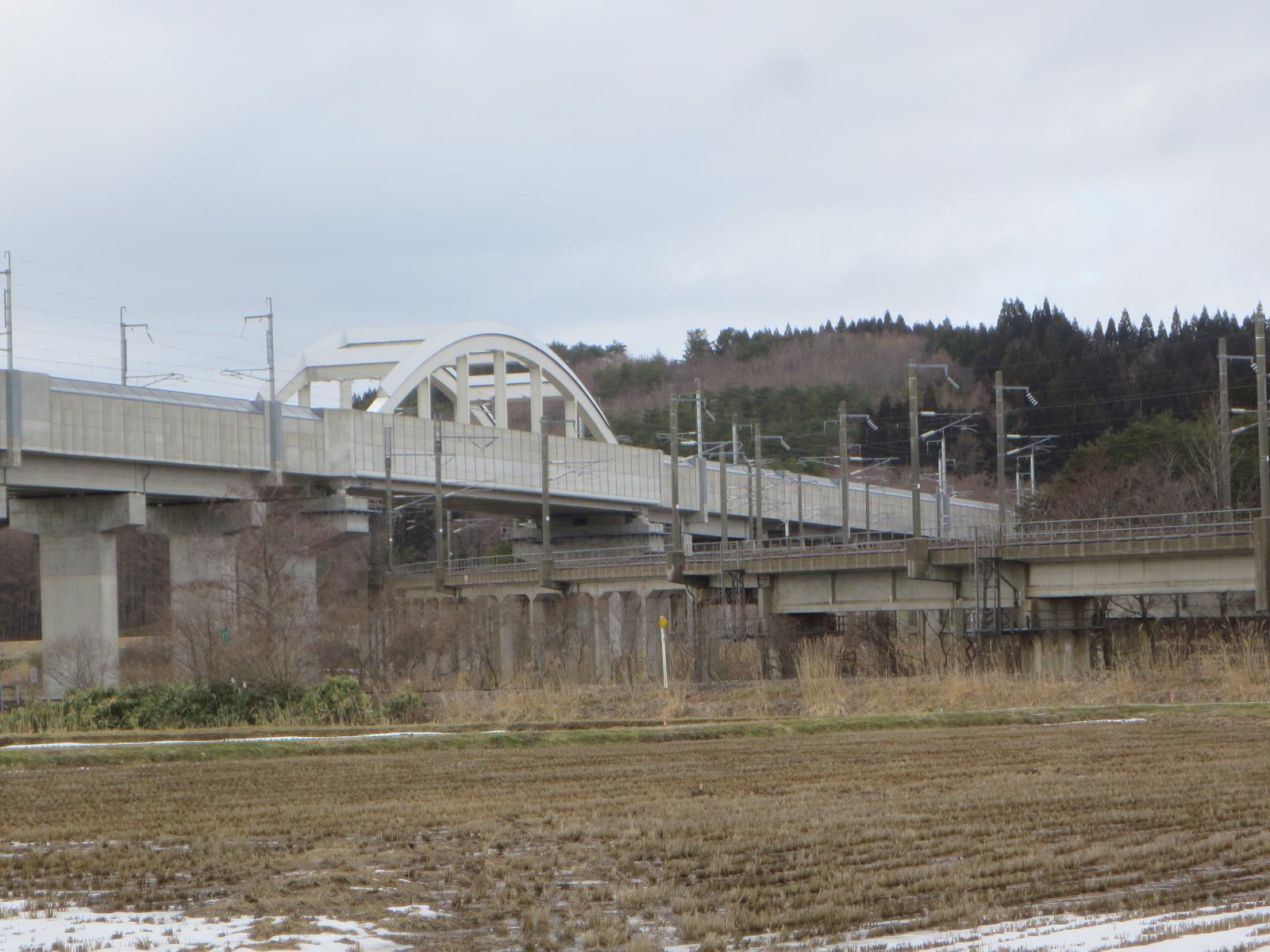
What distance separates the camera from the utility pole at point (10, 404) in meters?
49.4

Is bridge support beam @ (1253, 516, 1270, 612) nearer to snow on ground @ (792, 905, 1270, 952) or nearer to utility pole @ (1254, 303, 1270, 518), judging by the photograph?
utility pole @ (1254, 303, 1270, 518)

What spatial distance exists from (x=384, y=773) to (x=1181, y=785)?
944cm

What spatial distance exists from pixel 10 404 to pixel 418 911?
44040 mm

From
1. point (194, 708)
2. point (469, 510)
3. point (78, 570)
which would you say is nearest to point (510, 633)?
point (78, 570)

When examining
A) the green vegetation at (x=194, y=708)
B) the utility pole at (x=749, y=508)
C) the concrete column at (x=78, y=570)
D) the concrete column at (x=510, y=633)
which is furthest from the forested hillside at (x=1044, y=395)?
the green vegetation at (x=194, y=708)

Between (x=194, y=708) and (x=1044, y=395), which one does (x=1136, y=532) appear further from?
(x=1044, y=395)

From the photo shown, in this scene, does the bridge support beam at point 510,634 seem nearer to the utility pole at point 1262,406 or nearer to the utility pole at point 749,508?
the utility pole at point 749,508

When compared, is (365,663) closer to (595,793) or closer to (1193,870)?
(595,793)

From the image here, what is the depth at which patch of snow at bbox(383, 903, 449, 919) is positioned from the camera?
9641mm

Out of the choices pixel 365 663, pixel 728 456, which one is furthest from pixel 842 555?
pixel 728 456

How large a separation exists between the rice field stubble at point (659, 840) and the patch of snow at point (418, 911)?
10 centimetres

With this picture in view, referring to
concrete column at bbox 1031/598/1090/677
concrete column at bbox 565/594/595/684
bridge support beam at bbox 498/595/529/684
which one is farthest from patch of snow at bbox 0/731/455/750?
bridge support beam at bbox 498/595/529/684

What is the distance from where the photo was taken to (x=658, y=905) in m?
9.90

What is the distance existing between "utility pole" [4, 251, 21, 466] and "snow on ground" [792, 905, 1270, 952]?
4577 centimetres
